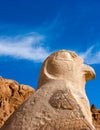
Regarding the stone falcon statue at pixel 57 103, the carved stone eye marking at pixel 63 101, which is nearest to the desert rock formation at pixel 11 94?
the stone falcon statue at pixel 57 103

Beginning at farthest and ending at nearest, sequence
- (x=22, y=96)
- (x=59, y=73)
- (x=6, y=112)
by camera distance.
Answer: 1. (x=22, y=96)
2. (x=6, y=112)
3. (x=59, y=73)

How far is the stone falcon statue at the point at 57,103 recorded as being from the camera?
552cm

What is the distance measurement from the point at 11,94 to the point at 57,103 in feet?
71.2

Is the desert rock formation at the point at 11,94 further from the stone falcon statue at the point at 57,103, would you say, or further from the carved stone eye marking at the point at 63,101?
the carved stone eye marking at the point at 63,101

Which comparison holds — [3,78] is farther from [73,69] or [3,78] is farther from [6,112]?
[73,69]

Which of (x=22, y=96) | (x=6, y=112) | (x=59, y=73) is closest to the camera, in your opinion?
(x=59, y=73)

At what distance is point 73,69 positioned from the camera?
6266 mm

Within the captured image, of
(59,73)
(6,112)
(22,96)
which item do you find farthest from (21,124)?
(22,96)

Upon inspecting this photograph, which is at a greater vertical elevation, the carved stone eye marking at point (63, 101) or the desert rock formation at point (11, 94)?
the desert rock formation at point (11, 94)

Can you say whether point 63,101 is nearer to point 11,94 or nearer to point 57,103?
point 57,103

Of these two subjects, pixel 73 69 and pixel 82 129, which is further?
pixel 73 69

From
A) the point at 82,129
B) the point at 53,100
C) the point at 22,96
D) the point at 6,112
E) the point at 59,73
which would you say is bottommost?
the point at 82,129

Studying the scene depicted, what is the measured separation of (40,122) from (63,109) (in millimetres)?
359

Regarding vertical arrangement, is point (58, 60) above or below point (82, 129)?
above
